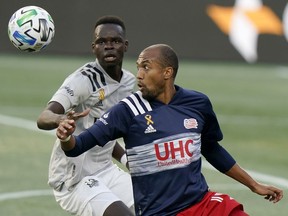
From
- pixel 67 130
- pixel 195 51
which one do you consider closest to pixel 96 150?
pixel 67 130

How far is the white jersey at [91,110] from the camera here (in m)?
9.38

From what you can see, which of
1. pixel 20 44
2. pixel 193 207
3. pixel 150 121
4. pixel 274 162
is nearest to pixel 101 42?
pixel 20 44

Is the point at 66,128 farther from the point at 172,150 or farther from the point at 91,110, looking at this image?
the point at 91,110

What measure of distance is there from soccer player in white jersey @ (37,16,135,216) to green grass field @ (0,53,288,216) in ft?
6.54

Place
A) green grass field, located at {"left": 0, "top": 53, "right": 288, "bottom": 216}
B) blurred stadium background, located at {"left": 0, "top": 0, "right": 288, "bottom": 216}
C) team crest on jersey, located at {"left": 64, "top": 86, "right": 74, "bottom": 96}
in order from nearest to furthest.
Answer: team crest on jersey, located at {"left": 64, "top": 86, "right": 74, "bottom": 96} → green grass field, located at {"left": 0, "top": 53, "right": 288, "bottom": 216} → blurred stadium background, located at {"left": 0, "top": 0, "right": 288, "bottom": 216}

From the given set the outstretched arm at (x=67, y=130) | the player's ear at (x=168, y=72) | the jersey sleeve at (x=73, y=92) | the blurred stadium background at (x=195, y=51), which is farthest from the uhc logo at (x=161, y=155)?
the blurred stadium background at (x=195, y=51)

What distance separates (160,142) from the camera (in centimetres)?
832

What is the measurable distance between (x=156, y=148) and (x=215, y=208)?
2.15ft

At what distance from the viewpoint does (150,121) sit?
27.3 feet

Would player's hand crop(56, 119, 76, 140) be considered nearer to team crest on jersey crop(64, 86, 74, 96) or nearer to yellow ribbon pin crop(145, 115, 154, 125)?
yellow ribbon pin crop(145, 115, 154, 125)

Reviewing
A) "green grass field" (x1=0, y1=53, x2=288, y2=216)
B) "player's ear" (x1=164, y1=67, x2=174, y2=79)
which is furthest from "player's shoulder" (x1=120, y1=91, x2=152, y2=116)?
"green grass field" (x1=0, y1=53, x2=288, y2=216)

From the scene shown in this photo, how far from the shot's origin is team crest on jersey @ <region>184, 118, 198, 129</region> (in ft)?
27.6

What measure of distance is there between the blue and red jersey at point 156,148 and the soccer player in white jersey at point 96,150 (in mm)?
845

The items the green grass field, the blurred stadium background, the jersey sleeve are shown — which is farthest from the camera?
the blurred stadium background
